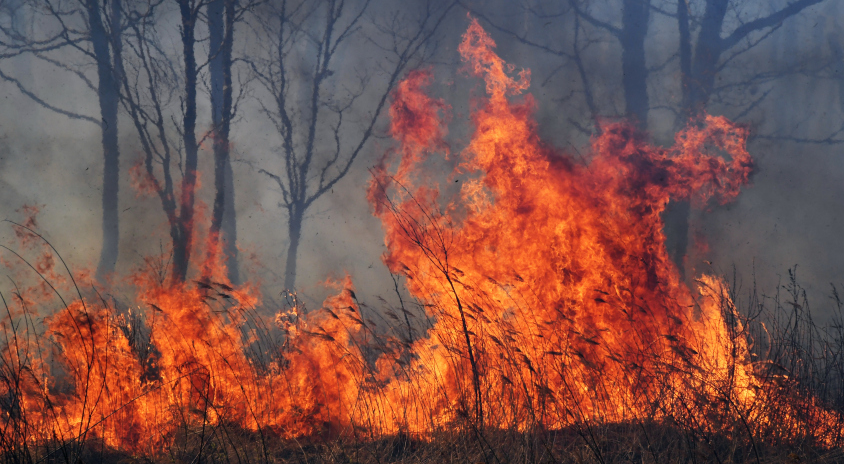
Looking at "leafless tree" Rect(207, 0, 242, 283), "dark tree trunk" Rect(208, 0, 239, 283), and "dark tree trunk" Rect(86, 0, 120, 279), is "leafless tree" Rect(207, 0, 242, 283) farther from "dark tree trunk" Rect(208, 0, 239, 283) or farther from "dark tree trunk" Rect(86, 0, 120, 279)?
"dark tree trunk" Rect(86, 0, 120, 279)

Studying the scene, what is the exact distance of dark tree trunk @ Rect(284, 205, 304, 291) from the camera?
5.89 m

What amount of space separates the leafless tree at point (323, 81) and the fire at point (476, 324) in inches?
16.7

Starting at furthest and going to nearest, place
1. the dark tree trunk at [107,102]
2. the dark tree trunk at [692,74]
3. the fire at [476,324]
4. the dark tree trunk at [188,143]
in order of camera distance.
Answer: the dark tree trunk at [692,74] < the dark tree trunk at [107,102] < the dark tree trunk at [188,143] < the fire at [476,324]

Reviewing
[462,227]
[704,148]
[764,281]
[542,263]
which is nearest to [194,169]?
[462,227]

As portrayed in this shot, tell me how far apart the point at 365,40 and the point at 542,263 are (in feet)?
11.1

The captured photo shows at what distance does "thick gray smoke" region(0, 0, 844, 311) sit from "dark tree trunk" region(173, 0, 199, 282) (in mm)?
95

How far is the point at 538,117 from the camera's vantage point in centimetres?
572

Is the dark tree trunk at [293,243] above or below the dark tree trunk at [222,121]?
below

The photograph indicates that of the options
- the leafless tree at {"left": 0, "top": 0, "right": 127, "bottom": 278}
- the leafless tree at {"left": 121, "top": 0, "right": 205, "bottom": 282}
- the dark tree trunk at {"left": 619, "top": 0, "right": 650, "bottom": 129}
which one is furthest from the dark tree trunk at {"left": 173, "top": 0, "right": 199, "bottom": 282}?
the dark tree trunk at {"left": 619, "top": 0, "right": 650, "bottom": 129}

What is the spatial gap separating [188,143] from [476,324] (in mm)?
3916

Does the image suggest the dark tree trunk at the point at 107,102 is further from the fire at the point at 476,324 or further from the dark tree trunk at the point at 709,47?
the dark tree trunk at the point at 709,47

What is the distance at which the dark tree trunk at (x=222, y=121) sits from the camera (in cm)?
579

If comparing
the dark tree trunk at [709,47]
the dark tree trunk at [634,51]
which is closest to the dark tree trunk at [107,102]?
the dark tree trunk at [634,51]

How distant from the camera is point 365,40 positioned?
19.9ft
